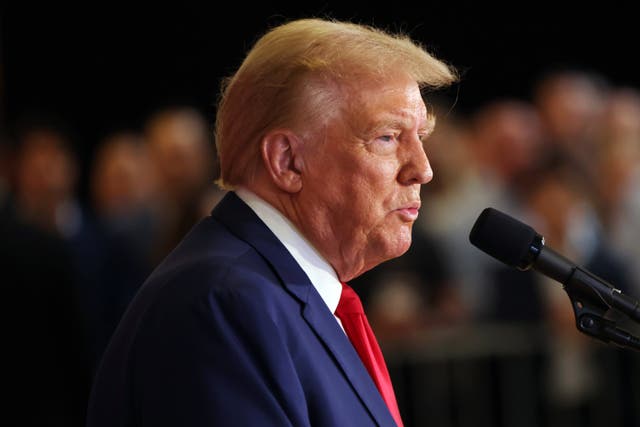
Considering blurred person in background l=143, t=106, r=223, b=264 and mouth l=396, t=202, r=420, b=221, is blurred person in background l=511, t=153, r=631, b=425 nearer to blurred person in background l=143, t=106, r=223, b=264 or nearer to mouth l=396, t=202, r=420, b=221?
blurred person in background l=143, t=106, r=223, b=264

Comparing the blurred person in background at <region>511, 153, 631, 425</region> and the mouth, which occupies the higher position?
the mouth

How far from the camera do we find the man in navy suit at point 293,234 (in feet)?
6.62

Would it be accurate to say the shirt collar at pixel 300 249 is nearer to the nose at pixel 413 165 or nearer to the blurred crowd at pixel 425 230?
the nose at pixel 413 165

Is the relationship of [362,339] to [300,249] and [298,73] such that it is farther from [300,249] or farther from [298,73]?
[298,73]

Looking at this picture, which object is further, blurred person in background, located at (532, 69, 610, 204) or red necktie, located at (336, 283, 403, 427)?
blurred person in background, located at (532, 69, 610, 204)

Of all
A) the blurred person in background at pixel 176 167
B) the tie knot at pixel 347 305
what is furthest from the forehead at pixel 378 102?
the blurred person in background at pixel 176 167

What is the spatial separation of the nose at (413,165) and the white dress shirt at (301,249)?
228 mm

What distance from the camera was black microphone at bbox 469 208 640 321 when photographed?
2223mm

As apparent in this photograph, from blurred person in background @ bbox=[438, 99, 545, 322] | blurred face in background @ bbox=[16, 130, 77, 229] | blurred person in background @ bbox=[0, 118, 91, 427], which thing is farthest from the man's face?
blurred face in background @ bbox=[16, 130, 77, 229]

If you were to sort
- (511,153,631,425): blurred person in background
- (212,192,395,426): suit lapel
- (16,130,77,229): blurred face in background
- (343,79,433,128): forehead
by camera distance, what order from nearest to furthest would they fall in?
(212,192,395,426): suit lapel, (343,79,433,128): forehead, (511,153,631,425): blurred person in background, (16,130,77,229): blurred face in background

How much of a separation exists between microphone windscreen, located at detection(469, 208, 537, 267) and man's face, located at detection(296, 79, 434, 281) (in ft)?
0.47

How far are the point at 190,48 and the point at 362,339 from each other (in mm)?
6809

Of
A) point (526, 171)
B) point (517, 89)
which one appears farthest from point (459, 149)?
point (517, 89)

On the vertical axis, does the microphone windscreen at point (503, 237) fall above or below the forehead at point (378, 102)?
below
